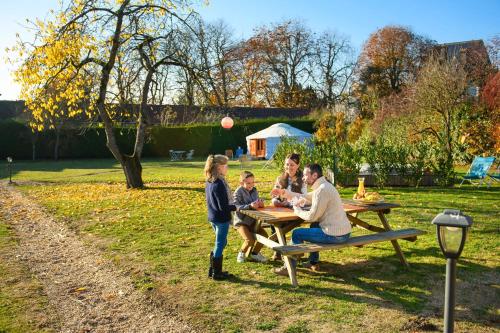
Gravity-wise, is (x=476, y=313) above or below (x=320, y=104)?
below

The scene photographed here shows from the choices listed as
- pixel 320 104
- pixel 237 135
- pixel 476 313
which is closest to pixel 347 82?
pixel 320 104

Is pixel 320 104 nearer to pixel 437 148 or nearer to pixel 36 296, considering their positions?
pixel 437 148

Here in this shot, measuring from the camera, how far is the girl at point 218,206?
5.37m

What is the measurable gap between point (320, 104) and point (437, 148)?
116 feet

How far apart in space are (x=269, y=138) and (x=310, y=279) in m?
26.8

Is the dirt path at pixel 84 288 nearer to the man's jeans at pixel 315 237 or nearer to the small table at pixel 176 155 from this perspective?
the man's jeans at pixel 315 237

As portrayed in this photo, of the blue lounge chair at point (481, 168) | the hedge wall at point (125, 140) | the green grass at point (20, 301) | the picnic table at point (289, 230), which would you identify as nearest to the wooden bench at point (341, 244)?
the picnic table at point (289, 230)

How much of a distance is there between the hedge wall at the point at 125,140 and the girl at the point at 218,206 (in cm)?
2590

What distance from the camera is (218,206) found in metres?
5.36

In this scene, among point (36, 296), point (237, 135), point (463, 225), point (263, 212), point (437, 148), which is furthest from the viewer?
point (237, 135)

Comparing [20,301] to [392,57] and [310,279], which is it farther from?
[392,57]

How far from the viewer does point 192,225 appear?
8.84 m

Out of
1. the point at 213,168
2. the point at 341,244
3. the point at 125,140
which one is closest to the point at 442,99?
the point at 341,244

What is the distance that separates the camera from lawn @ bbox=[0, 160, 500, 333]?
13.8 ft
